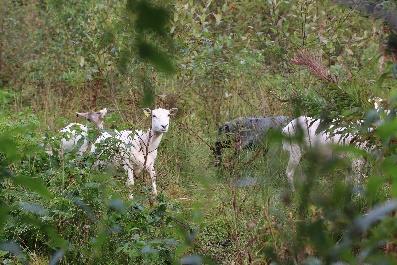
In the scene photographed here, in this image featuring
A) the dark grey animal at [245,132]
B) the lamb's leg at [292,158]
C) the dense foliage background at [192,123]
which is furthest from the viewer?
the dark grey animal at [245,132]

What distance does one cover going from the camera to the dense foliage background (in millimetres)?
1554

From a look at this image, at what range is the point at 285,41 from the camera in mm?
11664

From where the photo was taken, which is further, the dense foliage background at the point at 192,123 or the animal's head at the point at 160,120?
the animal's head at the point at 160,120

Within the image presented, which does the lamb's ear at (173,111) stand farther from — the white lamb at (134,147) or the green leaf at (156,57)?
the green leaf at (156,57)

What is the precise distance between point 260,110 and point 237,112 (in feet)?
3.15

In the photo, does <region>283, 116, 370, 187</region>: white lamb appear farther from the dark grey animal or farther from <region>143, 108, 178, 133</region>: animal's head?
<region>143, 108, 178, 133</region>: animal's head

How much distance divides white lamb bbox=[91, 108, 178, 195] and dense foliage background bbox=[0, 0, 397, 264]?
156mm

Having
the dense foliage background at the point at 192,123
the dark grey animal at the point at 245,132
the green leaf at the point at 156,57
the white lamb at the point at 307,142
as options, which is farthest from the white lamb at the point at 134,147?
the green leaf at the point at 156,57

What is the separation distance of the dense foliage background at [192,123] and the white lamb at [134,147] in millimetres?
156

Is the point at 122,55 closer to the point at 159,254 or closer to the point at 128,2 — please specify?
the point at 128,2

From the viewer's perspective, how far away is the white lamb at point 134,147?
6809 millimetres

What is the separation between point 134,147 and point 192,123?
74.8 inches

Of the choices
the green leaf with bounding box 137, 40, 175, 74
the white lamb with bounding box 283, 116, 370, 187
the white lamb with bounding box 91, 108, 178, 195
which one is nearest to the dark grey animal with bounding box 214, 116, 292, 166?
the white lamb with bounding box 91, 108, 178, 195

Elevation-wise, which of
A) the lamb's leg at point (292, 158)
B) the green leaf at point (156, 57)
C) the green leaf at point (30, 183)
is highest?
the lamb's leg at point (292, 158)
